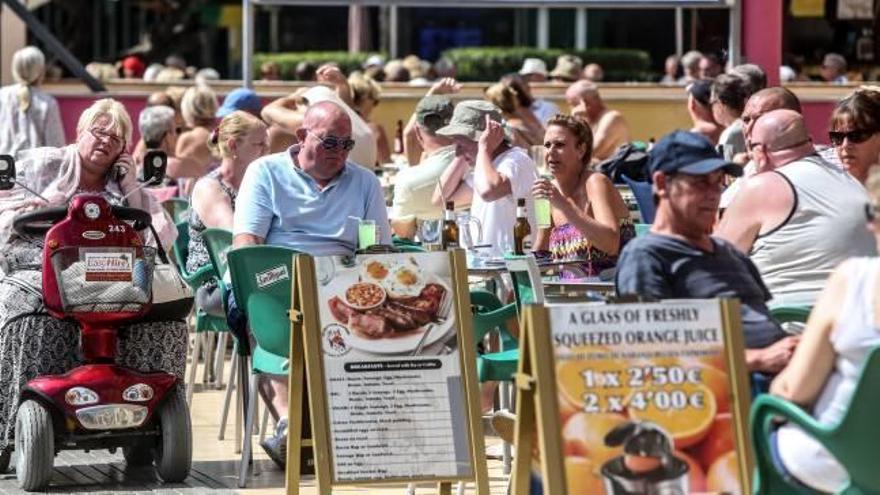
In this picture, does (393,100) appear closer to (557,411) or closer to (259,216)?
(259,216)

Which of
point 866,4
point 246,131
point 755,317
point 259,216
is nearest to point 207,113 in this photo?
point 246,131

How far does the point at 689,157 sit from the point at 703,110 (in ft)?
25.0

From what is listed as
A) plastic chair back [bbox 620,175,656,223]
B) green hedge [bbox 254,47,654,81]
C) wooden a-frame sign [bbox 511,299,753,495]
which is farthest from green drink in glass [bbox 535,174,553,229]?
green hedge [bbox 254,47,654,81]

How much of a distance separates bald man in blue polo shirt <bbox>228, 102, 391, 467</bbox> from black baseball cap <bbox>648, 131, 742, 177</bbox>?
124 inches

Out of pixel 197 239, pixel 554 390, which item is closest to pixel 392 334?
pixel 554 390

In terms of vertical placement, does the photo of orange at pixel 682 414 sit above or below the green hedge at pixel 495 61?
above

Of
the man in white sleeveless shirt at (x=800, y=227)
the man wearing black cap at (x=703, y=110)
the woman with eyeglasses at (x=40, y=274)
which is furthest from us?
the man wearing black cap at (x=703, y=110)

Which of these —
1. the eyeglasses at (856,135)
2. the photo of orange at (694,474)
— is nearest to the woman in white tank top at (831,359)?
the photo of orange at (694,474)

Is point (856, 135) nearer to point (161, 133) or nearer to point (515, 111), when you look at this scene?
point (161, 133)

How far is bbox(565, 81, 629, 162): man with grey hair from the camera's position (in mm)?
16328

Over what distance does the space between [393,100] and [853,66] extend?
1025 cm

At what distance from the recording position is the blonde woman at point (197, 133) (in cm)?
1470

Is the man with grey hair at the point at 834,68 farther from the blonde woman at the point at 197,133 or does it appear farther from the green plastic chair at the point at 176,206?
the green plastic chair at the point at 176,206

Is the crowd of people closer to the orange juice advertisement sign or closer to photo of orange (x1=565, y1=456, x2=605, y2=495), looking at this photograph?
the orange juice advertisement sign
